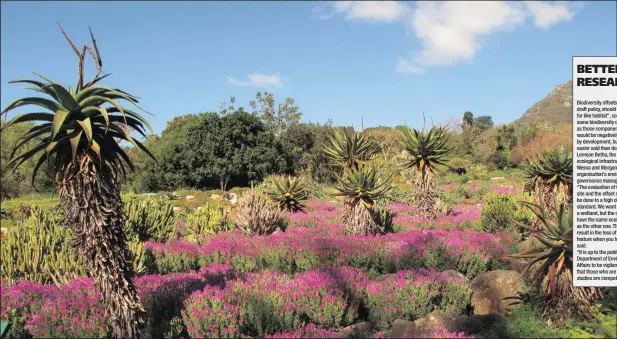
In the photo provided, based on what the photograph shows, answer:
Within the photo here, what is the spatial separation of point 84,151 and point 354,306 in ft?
14.8

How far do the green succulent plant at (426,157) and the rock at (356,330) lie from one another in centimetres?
941

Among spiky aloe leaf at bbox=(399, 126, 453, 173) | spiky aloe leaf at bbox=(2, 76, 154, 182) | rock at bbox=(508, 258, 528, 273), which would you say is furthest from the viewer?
spiky aloe leaf at bbox=(399, 126, 453, 173)

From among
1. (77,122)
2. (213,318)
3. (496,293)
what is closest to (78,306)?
(213,318)

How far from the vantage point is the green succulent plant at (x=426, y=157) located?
50.5ft

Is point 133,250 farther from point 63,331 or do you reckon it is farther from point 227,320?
point 227,320

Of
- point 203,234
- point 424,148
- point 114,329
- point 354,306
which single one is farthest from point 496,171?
point 114,329

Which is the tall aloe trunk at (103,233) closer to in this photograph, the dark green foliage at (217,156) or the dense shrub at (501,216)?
the dense shrub at (501,216)

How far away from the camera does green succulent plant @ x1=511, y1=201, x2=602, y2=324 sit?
6.48 m

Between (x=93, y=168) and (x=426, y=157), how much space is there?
12.1m

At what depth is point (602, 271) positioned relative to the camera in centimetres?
554

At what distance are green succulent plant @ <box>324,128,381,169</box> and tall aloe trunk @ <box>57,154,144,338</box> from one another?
31.0 ft

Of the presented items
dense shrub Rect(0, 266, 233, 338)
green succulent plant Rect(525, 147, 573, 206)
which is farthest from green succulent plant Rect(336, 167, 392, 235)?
dense shrub Rect(0, 266, 233, 338)

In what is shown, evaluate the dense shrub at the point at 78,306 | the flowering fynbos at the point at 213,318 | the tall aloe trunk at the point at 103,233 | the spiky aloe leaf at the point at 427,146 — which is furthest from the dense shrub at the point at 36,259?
the spiky aloe leaf at the point at 427,146

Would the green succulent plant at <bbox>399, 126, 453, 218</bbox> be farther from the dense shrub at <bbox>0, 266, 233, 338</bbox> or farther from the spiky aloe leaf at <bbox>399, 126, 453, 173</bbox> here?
the dense shrub at <bbox>0, 266, 233, 338</bbox>
